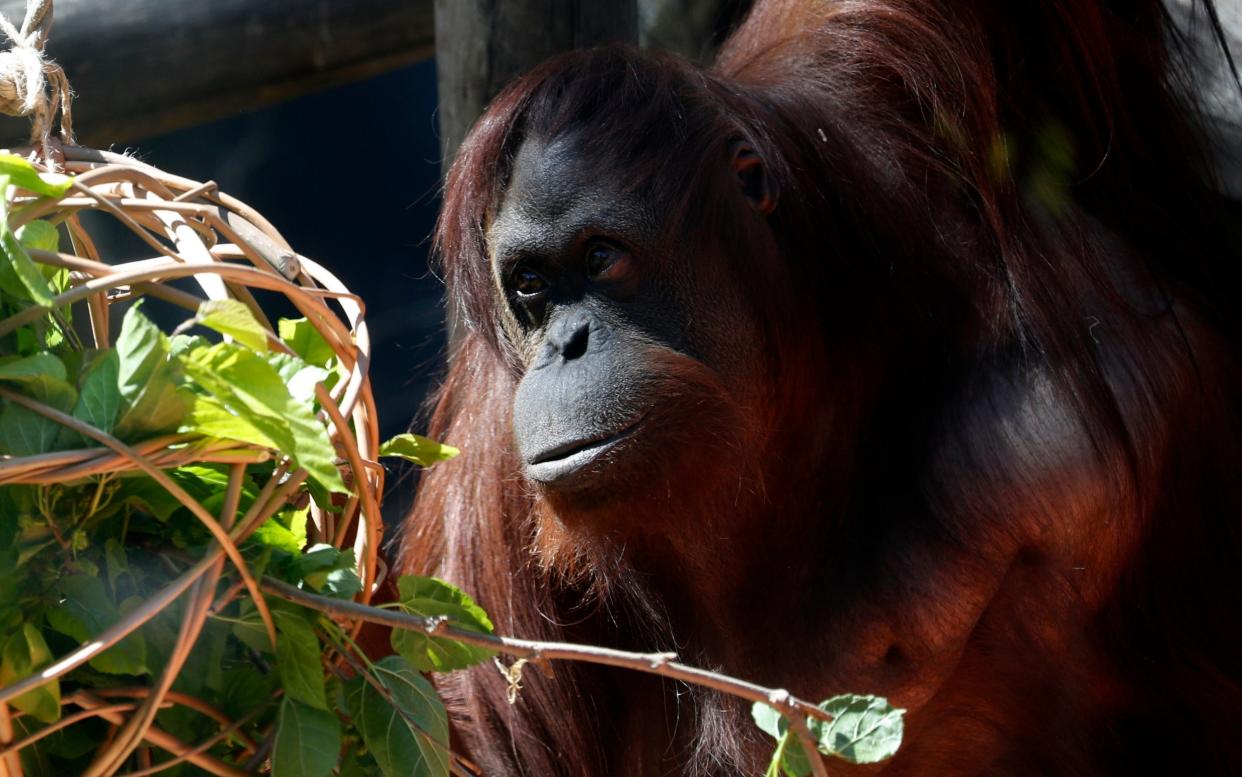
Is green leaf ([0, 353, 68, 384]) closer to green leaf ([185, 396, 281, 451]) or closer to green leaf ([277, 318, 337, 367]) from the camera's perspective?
green leaf ([185, 396, 281, 451])

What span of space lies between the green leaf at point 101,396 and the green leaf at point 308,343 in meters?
0.29

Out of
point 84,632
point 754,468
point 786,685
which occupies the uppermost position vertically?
point 84,632

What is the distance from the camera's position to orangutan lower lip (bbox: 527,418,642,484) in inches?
64.6

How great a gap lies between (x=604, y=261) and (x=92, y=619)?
0.86m

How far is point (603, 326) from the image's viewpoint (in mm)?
1734

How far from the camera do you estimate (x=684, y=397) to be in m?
1.72

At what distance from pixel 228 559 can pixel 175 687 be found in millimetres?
105

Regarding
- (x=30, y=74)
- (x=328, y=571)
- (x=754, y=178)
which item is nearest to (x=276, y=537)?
(x=328, y=571)

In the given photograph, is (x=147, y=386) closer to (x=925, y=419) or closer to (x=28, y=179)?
(x=28, y=179)

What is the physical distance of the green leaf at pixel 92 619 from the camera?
3.47ft

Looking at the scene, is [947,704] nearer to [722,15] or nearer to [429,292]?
[722,15]

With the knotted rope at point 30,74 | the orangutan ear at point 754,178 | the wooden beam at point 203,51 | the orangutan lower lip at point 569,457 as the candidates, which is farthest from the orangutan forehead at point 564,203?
the wooden beam at point 203,51

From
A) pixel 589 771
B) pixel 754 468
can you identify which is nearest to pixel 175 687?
pixel 754 468

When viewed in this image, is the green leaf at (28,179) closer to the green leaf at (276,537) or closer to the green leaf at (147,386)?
the green leaf at (147,386)
